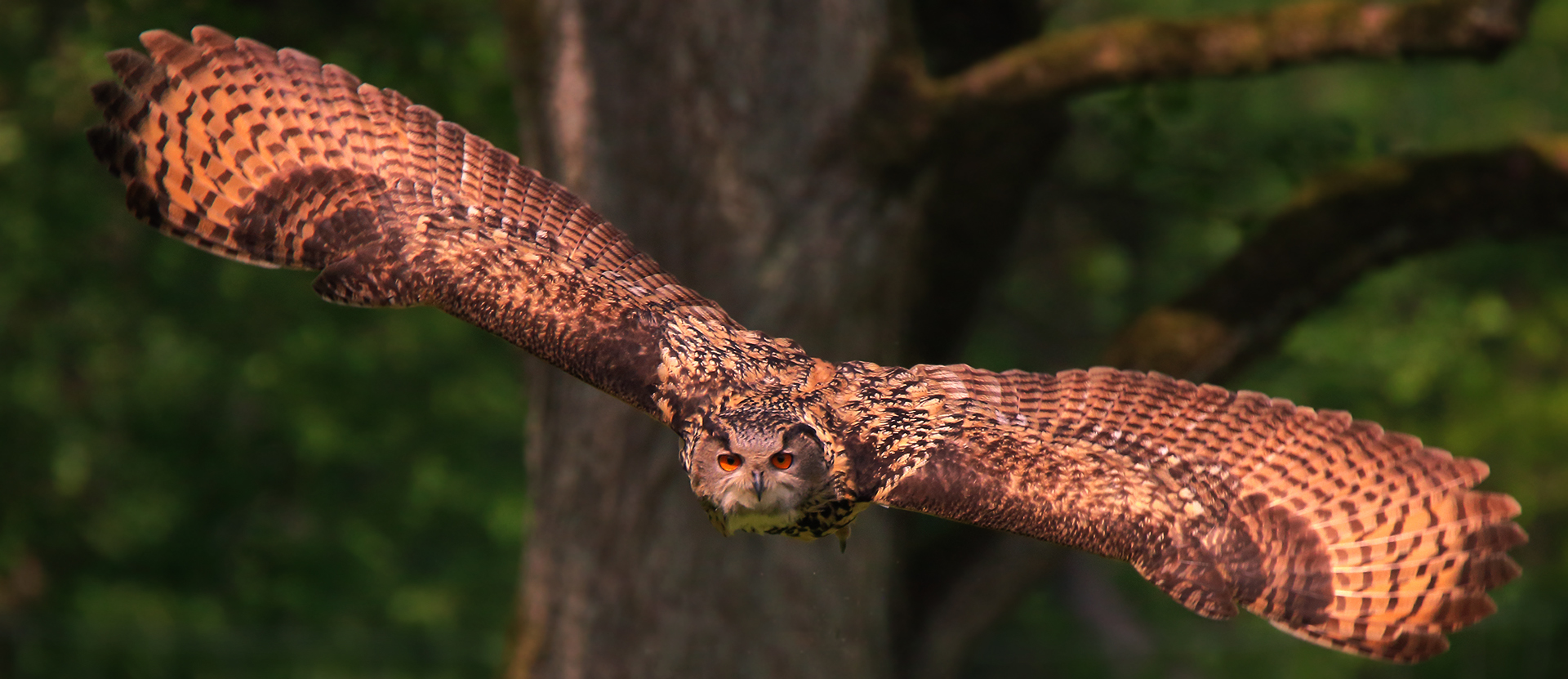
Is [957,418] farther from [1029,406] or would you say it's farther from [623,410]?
[623,410]

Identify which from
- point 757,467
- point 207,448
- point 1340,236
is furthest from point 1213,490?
point 207,448

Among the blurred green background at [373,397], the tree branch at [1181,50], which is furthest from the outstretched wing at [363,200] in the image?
the blurred green background at [373,397]

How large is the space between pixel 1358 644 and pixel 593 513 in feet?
10.6

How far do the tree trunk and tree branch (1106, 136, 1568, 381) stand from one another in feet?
4.24

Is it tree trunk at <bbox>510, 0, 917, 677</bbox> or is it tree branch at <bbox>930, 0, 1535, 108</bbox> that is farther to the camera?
tree trunk at <bbox>510, 0, 917, 677</bbox>

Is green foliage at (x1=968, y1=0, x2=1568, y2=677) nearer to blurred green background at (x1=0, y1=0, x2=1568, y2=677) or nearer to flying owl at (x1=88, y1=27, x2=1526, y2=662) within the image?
blurred green background at (x1=0, y1=0, x2=1568, y2=677)

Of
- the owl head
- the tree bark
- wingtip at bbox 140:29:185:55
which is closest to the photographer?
the owl head

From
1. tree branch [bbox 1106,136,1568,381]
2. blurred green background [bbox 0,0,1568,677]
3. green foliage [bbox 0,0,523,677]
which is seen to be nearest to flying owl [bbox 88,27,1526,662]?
tree branch [bbox 1106,136,1568,381]

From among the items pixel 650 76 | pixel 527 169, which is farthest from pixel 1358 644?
pixel 650 76

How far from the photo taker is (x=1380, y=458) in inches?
158

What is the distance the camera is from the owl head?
362 centimetres

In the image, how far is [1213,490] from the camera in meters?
4.05

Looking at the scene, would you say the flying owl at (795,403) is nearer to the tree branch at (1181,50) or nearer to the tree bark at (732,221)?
the tree bark at (732,221)

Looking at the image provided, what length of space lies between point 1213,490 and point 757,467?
1264 mm
